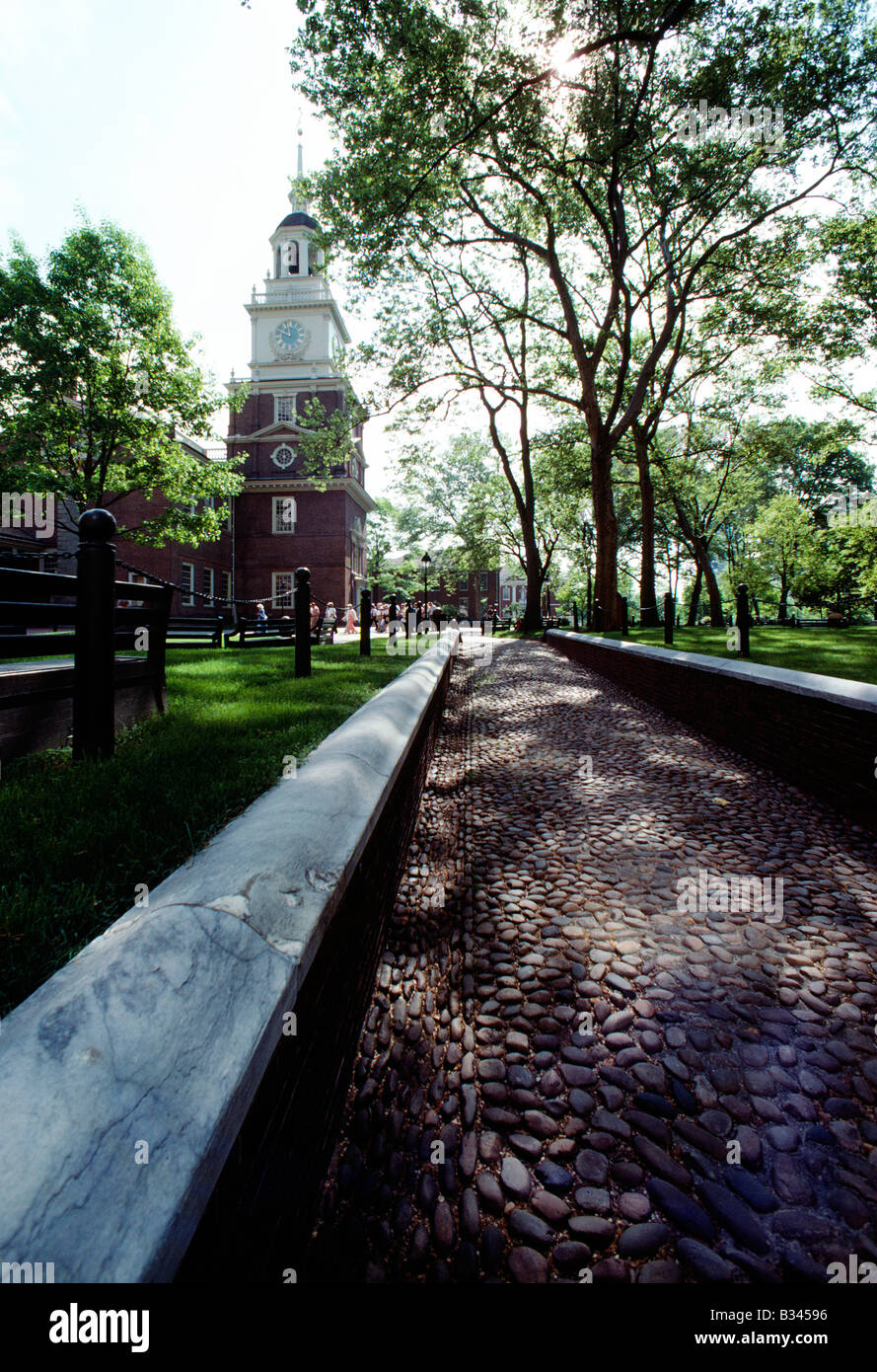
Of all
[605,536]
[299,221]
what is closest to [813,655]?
[605,536]

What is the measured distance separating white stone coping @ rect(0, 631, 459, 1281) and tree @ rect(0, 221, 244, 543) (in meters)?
21.6

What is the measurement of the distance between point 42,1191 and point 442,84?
1507 cm

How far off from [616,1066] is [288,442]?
3953 centimetres

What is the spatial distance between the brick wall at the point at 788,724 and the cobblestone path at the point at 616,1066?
34cm

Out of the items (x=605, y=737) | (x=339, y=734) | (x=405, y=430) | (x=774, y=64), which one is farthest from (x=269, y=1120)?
(x=405, y=430)

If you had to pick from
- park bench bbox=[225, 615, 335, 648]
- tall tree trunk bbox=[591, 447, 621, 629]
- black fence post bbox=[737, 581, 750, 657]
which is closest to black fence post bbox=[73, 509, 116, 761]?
black fence post bbox=[737, 581, 750, 657]

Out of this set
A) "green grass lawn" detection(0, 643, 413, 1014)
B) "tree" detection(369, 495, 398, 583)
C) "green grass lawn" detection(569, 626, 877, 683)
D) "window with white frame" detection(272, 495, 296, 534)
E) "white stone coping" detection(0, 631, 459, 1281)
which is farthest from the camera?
"tree" detection(369, 495, 398, 583)

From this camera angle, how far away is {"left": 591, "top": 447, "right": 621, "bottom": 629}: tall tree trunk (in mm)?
16094

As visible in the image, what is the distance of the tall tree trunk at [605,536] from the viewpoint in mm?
16094

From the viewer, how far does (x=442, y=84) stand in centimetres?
1033

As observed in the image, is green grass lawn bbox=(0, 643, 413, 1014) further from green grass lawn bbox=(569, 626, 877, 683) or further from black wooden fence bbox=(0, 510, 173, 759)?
green grass lawn bbox=(569, 626, 877, 683)

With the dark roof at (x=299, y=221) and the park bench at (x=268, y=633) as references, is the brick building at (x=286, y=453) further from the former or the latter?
the park bench at (x=268, y=633)

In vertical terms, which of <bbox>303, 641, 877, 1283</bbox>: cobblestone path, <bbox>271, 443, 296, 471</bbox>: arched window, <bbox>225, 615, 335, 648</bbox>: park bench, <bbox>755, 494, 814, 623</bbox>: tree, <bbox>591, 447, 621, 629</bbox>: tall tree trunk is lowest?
<bbox>303, 641, 877, 1283</bbox>: cobblestone path

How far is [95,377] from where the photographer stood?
1864 cm
